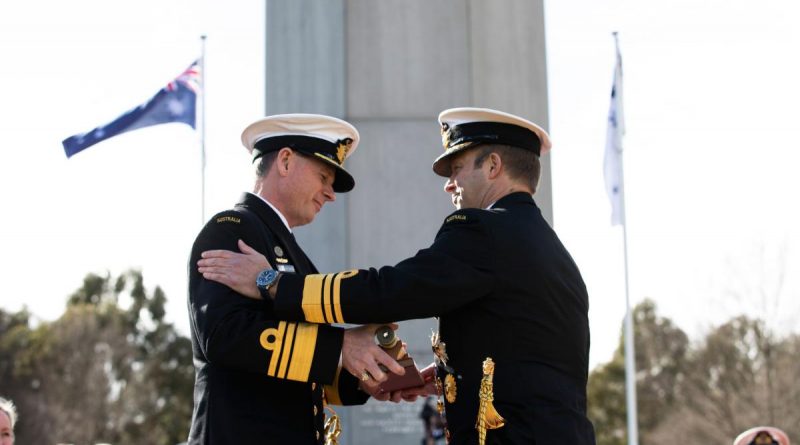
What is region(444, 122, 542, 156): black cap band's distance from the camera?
167 inches

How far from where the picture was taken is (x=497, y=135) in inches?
167

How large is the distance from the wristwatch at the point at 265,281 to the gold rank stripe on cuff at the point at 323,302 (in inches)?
4.4

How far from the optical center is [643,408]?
49.1 meters

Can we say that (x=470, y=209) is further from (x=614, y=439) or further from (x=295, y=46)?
(x=614, y=439)

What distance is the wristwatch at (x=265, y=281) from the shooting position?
3863 mm

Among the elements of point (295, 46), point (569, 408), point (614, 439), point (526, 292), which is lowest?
point (614, 439)

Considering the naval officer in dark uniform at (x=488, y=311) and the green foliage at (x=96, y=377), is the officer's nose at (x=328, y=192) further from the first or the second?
the green foliage at (x=96, y=377)

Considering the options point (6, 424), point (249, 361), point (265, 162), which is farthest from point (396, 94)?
point (249, 361)

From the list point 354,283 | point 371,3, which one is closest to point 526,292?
point 354,283

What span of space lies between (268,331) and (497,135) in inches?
46.0

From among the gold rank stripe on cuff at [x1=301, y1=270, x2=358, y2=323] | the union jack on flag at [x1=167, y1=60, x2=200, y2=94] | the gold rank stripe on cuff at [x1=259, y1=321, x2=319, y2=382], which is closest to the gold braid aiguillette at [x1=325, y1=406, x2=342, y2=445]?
the gold rank stripe on cuff at [x1=259, y1=321, x2=319, y2=382]

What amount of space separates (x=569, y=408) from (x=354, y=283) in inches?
33.6

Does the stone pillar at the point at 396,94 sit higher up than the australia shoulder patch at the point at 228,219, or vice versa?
the stone pillar at the point at 396,94

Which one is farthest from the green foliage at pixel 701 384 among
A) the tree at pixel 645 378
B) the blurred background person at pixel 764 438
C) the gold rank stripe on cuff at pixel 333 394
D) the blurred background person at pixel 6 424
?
the gold rank stripe on cuff at pixel 333 394
